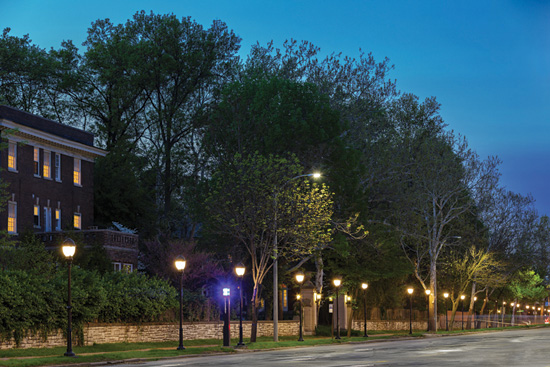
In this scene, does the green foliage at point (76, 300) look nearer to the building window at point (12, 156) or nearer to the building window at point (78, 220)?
the building window at point (12, 156)

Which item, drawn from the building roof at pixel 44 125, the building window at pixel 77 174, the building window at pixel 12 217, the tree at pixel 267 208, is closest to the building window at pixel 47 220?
the building window at pixel 12 217

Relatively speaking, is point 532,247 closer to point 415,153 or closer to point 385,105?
point 415,153

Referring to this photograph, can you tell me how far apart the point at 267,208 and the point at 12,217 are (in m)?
17.4

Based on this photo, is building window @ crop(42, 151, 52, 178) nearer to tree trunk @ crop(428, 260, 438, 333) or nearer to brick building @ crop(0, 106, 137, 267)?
brick building @ crop(0, 106, 137, 267)

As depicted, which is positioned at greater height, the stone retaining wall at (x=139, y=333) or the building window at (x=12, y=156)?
the building window at (x=12, y=156)

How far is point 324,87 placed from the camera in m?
58.6

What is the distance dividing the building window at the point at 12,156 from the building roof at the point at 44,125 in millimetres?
1500

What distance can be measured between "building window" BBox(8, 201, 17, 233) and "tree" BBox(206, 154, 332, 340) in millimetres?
13519

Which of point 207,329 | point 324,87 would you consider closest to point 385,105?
point 324,87

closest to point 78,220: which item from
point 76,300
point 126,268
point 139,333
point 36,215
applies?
point 36,215

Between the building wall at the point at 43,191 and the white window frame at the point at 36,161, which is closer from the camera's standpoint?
the building wall at the point at 43,191

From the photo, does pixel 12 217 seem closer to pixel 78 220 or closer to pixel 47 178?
pixel 47 178

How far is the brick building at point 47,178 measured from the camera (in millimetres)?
49312

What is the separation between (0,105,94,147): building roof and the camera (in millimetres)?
49344
